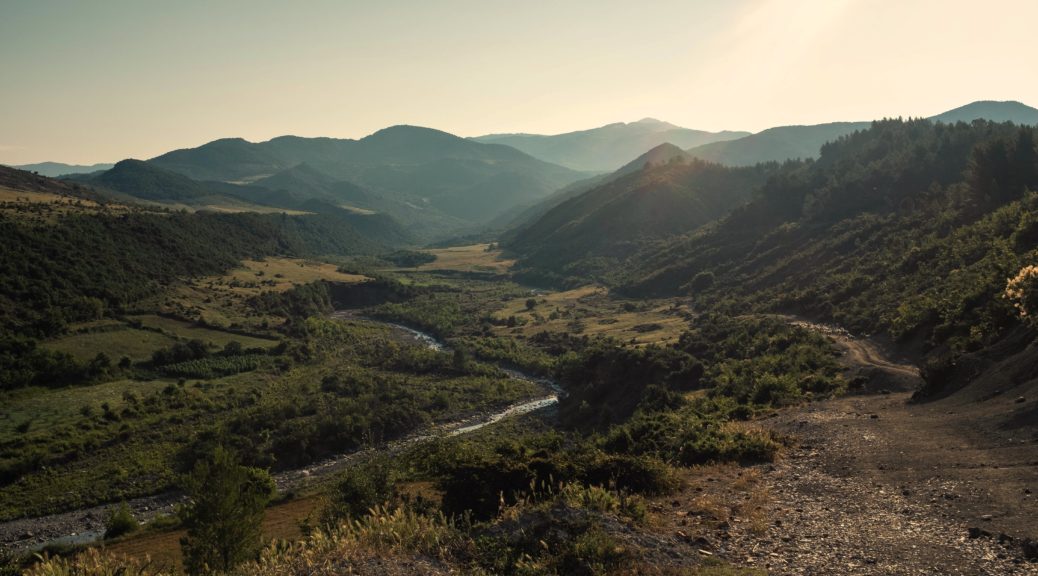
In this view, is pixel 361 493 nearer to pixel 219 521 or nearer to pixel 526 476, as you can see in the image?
pixel 219 521


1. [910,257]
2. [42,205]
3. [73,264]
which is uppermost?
[42,205]

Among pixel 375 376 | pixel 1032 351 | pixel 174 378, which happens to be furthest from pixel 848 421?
pixel 174 378

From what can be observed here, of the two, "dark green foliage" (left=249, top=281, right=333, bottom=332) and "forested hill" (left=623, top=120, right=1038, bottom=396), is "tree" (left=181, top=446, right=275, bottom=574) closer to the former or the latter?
"forested hill" (left=623, top=120, right=1038, bottom=396)

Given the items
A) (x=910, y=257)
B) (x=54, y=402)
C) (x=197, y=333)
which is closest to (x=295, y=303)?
(x=197, y=333)

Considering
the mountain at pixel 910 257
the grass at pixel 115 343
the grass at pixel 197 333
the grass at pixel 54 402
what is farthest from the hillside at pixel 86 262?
the mountain at pixel 910 257

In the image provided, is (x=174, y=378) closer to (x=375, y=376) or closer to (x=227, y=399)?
(x=227, y=399)

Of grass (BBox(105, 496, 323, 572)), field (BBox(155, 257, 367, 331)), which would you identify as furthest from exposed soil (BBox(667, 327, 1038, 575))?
field (BBox(155, 257, 367, 331))

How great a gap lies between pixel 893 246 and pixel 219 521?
109m

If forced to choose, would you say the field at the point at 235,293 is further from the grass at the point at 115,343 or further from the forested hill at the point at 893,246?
the forested hill at the point at 893,246

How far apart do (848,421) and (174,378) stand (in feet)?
319

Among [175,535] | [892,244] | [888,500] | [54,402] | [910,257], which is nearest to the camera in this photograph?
[888,500]

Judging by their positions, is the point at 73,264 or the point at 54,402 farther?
the point at 73,264

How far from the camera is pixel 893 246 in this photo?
337 feet

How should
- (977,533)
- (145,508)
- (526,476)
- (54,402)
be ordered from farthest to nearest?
(54,402), (145,508), (526,476), (977,533)
